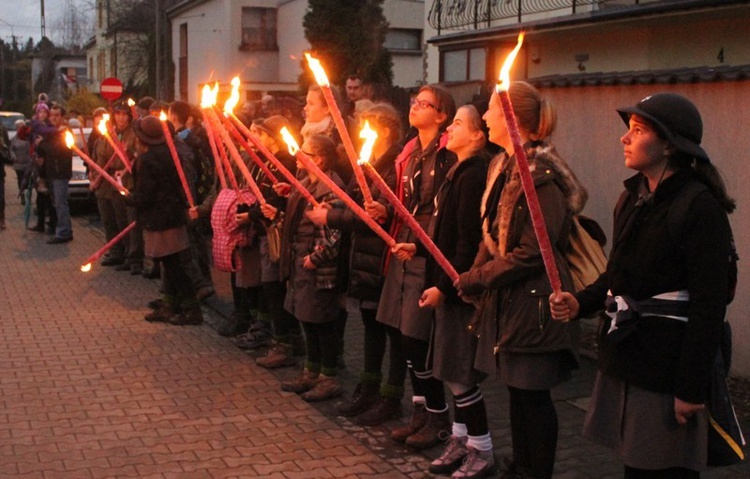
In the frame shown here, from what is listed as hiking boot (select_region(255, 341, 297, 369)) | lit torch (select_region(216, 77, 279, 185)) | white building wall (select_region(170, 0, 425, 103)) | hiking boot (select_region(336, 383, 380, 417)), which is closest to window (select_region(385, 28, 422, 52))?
white building wall (select_region(170, 0, 425, 103))

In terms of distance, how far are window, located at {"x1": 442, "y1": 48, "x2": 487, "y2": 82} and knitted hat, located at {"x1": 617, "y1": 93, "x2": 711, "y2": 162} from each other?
12.8 m

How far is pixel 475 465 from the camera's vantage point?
5.39m

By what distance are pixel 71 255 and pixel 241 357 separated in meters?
6.73

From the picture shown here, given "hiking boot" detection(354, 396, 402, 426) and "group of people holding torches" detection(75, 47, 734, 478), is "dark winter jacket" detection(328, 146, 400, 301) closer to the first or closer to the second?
"group of people holding torches" detection(75, 47, 734, 478)

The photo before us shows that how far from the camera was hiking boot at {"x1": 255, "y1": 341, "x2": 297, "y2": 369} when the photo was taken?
795 cm

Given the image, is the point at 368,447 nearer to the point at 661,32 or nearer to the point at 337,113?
the point at 337,113

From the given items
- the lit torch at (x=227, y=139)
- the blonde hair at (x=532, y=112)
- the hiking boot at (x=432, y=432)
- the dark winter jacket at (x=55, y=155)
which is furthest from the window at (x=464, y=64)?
the blonde hair at (x=532, y=112)

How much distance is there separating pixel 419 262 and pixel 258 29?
116 ft

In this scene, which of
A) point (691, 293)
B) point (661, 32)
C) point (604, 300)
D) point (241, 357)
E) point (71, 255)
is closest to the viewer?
point (691, 293)

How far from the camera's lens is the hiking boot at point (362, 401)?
6.67 meters

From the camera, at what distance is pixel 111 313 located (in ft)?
33.3

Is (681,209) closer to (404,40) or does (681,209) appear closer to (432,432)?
(432,432)

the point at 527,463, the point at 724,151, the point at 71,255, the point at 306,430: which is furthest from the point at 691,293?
the point at 71,255

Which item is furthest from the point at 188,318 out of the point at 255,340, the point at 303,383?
the point at 303,383
